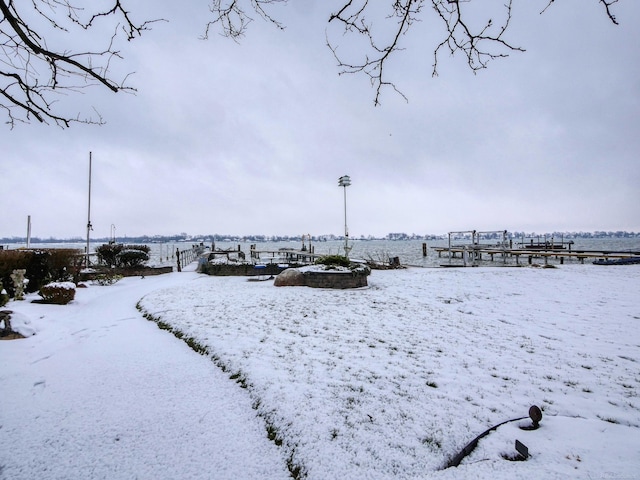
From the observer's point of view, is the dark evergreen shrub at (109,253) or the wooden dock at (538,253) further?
the wooden dock at (538,253)

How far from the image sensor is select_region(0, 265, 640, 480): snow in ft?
7.81

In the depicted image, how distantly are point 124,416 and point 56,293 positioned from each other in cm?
697

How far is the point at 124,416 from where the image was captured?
3.04 metres

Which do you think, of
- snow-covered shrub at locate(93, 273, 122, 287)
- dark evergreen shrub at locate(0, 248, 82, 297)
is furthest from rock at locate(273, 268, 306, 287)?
dark evergreen shrub at locate(0, 248, 82, 297)

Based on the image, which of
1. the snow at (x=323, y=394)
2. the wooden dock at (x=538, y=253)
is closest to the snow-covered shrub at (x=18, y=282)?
the snow at (x=323, y=394)

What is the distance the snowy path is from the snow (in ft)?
0.06

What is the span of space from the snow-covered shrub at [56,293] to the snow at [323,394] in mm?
1468

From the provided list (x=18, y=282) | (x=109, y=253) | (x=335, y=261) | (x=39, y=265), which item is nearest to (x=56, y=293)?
(x=18, y=282)

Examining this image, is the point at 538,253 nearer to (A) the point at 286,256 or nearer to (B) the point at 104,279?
(A) the point at 286,256

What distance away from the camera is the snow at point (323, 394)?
2381 millimetres

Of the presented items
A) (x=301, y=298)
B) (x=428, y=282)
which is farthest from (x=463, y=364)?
(x=428, y=282)

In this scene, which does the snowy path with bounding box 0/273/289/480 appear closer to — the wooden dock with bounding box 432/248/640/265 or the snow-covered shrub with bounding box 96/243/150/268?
the snow-covered shrub with bounding box 96/243/150/268

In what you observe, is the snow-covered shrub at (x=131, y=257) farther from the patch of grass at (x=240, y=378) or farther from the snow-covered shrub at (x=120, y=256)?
the patch of grass at (x=240, y=378)

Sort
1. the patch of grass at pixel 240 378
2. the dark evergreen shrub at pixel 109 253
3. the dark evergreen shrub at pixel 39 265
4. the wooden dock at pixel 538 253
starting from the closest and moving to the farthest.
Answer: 1. the patch of grass at pixel 240 378
2. the dark evergreen shrub at pixel 39 265
3. the dark evergreen shrub at pixel 109 253
4. the wooden dock at pixel 538 253
